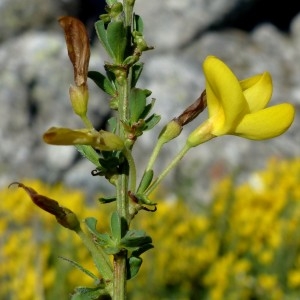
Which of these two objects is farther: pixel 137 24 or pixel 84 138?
pixel 137 24

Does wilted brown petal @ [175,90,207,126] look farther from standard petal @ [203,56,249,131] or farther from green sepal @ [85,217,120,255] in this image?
green sepal @ [85,217,120,255]

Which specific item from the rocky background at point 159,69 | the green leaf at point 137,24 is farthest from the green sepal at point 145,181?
the rocky background at point 159,69

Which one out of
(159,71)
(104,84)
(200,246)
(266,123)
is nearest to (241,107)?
(266,123)

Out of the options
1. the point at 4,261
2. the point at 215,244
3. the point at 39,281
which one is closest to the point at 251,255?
the point at 215,244

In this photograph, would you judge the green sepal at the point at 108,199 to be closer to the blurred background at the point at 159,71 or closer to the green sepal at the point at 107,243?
the green sepal at the point at 107,243

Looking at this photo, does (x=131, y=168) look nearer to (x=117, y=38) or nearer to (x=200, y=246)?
(x=117, y=38)

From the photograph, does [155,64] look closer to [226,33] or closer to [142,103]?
[226,33]
